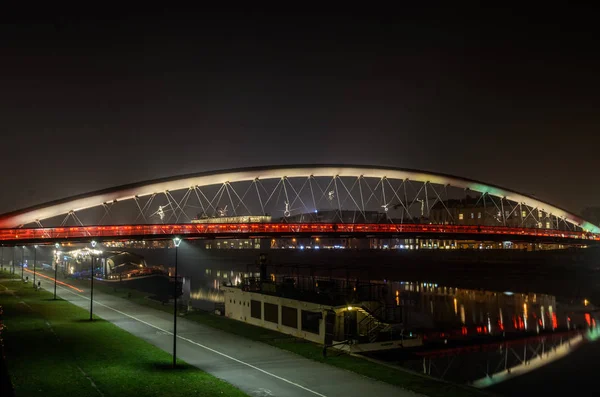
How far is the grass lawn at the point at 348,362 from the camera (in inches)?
695

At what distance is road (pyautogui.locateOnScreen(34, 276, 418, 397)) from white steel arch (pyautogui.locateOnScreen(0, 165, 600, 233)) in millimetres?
23704

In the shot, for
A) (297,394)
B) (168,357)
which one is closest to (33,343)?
(168,357)

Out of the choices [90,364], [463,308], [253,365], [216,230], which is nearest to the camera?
[90,364]

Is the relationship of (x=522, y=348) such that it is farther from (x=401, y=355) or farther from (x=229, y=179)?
(x=229, y=179)

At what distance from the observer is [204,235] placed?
1895 inches

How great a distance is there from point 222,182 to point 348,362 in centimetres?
4157

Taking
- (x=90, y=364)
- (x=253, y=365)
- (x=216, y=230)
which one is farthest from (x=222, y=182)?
(x=253, y=365)

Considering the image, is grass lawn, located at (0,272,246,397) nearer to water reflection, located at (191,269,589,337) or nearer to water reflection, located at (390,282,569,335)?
water reflection, located at (191,269,589,337)

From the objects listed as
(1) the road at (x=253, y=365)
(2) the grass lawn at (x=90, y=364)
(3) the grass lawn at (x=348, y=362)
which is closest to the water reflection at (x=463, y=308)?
(3) the grass lawn at (x=348, y=362)

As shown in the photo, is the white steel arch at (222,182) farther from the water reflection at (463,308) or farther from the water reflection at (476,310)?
the water reflection at (476,310)

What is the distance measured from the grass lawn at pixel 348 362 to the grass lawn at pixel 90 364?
16.8ft

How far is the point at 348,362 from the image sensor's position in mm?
21125

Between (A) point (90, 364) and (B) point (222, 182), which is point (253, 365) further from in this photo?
(B) point (222, 182)

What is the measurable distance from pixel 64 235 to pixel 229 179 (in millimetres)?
18763
